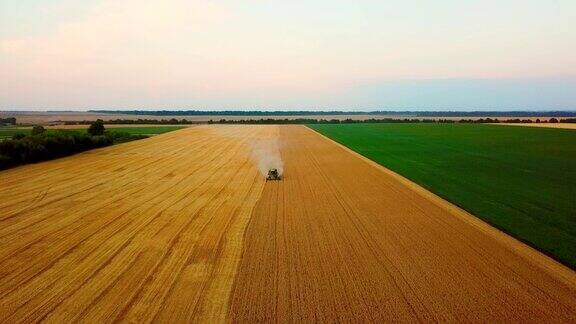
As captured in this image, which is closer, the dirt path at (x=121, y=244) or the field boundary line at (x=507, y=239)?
the dirt path at (x=121, y=244)

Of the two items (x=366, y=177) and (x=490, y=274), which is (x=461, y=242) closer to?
(x=490, y=274)

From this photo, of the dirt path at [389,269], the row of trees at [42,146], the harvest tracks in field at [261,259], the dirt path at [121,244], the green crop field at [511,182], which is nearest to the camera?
the dirt path at [389,269]

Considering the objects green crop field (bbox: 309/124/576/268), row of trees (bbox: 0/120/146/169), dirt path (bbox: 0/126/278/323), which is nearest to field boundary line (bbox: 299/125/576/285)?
green crop field (bbox: 309/124/576/268)

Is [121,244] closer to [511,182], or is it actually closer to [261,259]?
[261,259]

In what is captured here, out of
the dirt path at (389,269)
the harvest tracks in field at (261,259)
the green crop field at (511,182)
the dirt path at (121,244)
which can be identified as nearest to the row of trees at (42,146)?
the dirt path at (121,244)

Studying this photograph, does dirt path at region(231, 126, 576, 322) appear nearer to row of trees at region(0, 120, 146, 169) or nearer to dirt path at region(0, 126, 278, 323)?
dirt path at region(0, 126, 278, 323)

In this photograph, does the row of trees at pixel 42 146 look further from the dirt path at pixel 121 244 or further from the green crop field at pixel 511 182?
the green crop field at pixel 511 182
